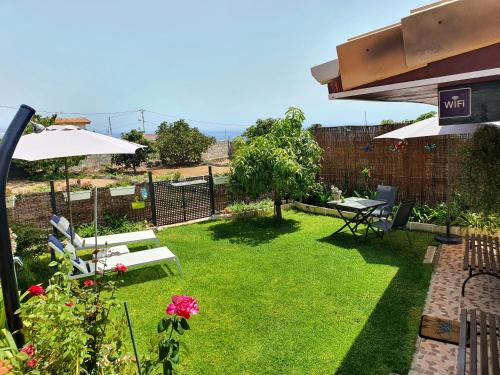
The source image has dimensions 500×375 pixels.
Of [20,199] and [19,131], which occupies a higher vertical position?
[19,131]

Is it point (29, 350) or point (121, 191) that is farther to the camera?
point (121, 191)

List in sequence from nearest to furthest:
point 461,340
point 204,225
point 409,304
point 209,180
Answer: point 461,340
point 409,304
point 204,225
point 209,180

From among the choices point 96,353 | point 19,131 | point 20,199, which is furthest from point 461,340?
point 20,199

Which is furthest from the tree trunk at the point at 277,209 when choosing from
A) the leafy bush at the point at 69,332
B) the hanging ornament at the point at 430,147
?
the leafy bush at the point at 69,332

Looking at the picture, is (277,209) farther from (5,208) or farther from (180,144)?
(180,144)

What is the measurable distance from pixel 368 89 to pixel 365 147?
26.5 feet

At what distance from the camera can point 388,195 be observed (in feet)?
25.6

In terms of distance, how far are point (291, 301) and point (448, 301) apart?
2021 mm

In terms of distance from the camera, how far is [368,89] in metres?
1.80

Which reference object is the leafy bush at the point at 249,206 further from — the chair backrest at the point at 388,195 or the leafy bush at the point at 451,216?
the leafy bush at the point at 451,216

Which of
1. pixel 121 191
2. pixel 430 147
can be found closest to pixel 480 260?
pixel 430 147

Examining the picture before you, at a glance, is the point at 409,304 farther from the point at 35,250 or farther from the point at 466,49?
the point at 35,250

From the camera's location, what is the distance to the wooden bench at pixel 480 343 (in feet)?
7.47

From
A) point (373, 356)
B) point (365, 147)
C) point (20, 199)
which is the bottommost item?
point (373, 356)
